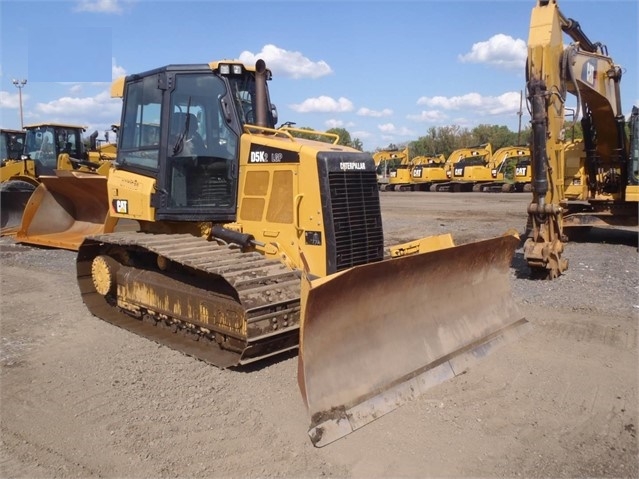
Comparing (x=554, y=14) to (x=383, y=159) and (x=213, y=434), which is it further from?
(x=383, y=159)

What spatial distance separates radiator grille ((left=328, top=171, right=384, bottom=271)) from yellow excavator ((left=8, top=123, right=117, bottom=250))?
3315mm

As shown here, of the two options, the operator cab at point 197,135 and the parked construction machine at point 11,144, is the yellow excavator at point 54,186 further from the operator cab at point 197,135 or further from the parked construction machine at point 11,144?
the parked construction machine at point 11,144

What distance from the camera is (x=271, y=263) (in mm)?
5133

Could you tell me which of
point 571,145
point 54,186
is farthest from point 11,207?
point 571,145

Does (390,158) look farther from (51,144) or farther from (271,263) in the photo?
(271,263)

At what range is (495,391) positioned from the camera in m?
4.45

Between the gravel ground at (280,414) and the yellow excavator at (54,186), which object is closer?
the gravel ground at (280,414)

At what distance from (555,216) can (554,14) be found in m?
2.91

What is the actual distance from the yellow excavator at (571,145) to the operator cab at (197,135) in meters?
4.00

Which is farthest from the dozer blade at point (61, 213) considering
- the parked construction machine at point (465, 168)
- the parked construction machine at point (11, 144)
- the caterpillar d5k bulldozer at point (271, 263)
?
the parked construction machine at point (465, 168)

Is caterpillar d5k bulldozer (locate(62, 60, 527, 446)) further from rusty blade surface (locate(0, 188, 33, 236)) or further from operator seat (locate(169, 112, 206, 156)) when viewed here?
rusty blade surface (locate(0, 188, 33, 236))

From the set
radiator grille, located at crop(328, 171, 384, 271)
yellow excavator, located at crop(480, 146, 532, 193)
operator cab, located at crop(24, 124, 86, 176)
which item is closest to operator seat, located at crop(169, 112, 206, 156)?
radiator grille, located at crop(328, 171, 384, 271)

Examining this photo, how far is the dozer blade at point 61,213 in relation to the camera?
36.7ft

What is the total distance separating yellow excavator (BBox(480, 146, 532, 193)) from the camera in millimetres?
29625
